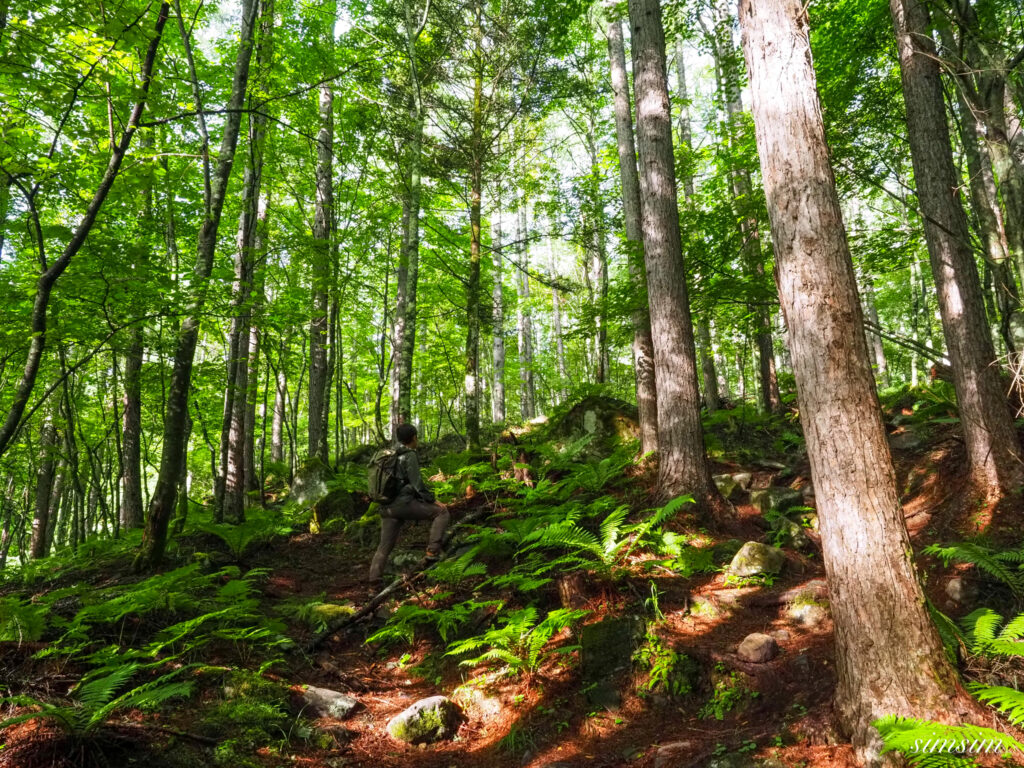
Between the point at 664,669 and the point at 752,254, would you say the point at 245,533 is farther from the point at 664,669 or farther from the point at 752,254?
the point at 752,254

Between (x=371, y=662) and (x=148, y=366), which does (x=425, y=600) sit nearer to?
(x=371, y=662)

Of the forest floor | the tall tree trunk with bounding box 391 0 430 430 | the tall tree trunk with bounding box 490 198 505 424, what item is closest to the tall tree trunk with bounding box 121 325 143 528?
the tall tree trunk with bounding box 391 0 430 430

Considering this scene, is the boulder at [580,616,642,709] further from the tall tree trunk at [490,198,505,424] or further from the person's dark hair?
the tall tree trunk at [490,198,505,424]

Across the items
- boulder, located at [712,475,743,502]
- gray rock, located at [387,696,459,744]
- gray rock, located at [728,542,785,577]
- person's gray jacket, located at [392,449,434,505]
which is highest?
person's gray jacket, located at [392,449,434,505]

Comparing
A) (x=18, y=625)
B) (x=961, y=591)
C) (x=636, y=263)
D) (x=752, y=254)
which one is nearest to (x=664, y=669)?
(x=961, y=591)

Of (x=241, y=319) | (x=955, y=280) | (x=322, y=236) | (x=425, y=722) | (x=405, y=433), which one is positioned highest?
(x=322, y=236)

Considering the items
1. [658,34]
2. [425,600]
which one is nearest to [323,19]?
[658,34]

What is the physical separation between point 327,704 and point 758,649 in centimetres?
314

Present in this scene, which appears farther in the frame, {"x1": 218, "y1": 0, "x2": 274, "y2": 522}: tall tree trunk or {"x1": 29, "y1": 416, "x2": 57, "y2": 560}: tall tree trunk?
{"x1": 29, "y1": 416, "x2": 57, "y2": 560}: tall tree trunk

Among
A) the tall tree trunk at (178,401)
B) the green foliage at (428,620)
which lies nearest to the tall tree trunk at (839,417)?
the green foliage at (428,620)

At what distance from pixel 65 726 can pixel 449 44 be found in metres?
13.7

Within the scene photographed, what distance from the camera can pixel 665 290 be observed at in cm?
671

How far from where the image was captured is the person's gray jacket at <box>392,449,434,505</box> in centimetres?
645

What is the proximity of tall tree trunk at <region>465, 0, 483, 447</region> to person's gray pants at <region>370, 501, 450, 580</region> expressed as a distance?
529 cm
